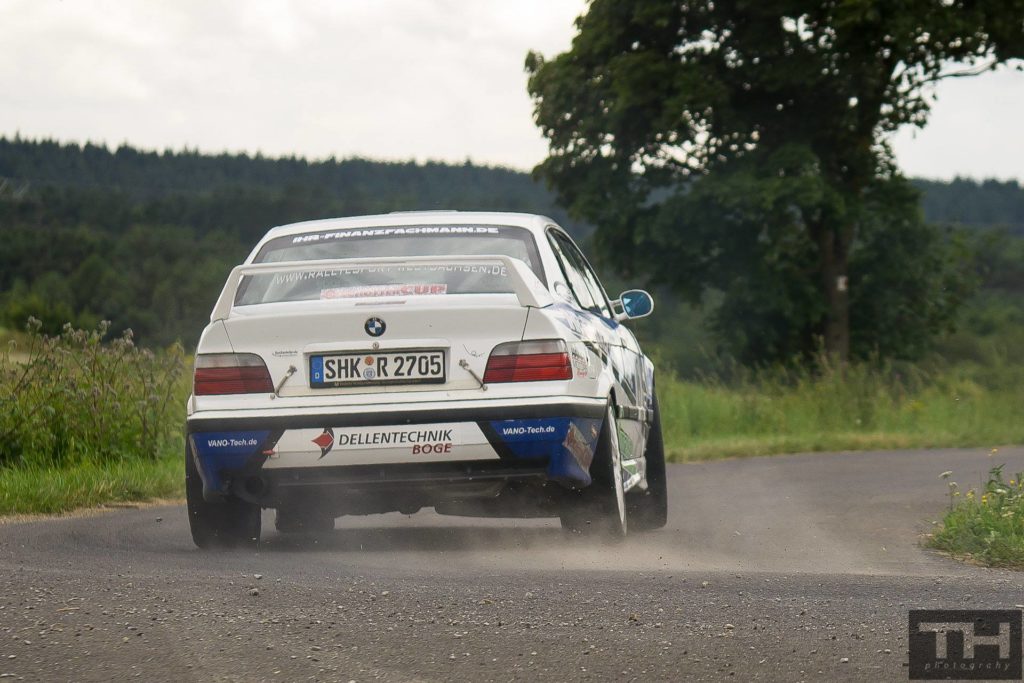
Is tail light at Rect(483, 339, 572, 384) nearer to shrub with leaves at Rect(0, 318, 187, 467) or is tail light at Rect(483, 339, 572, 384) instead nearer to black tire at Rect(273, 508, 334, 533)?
black tire at Rect(273, 508, 334, 533)

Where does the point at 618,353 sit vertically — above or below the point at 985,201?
below

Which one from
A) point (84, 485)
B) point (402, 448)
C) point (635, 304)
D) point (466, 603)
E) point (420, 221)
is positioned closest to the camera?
point (466, 603)

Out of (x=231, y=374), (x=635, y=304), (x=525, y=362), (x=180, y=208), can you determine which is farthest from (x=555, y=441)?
(x=180, y=208)

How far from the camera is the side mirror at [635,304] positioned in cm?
937

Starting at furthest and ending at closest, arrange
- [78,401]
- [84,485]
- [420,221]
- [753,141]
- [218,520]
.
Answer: [753,141] < [78,401] < [84,485] < [420,221] < [218,520]

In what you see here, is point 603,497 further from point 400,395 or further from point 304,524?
point 304,524

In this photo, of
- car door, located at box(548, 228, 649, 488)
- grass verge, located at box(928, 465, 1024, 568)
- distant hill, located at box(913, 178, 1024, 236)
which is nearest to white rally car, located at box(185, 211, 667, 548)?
car door, located at box(548, 228, 649, 488)

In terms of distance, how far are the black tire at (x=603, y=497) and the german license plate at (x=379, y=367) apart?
0.92m

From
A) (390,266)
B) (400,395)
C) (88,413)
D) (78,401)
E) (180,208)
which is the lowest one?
(88,413)

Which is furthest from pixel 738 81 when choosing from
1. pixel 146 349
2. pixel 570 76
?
pixel 146 349

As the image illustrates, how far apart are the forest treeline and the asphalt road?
61.6 meters

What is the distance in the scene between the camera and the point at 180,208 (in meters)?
118

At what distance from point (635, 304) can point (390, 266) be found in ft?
8.33

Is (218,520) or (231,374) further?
(218,520)
